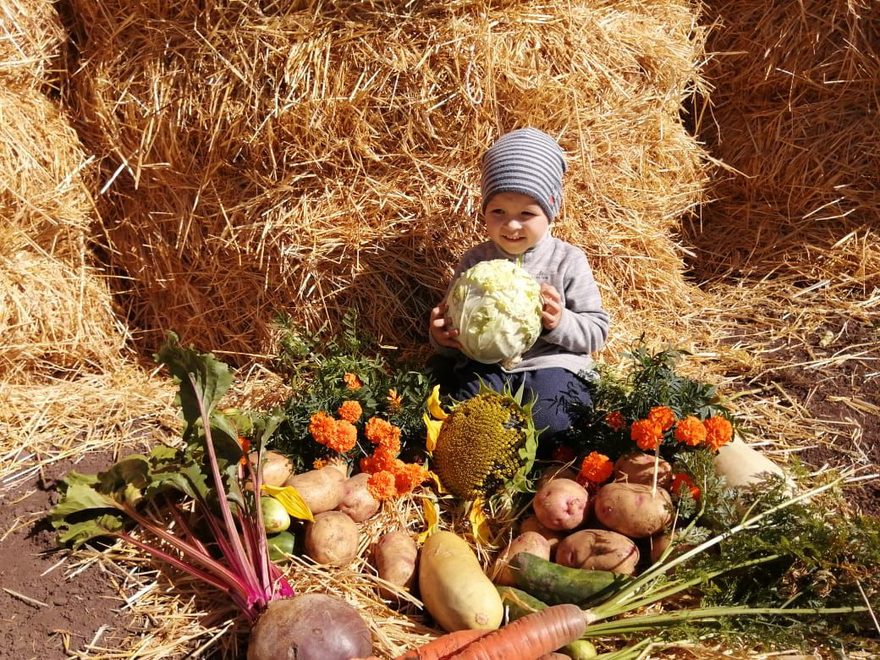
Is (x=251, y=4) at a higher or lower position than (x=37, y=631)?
higher

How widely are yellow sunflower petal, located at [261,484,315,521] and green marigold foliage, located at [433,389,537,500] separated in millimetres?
576

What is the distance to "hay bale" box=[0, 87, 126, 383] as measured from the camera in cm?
372

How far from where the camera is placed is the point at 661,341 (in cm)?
411

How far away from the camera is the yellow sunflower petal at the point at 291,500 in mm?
2627

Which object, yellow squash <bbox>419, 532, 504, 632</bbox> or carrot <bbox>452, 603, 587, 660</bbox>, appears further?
yellow squash <bbox>419, 532, 504, 632</bbox>

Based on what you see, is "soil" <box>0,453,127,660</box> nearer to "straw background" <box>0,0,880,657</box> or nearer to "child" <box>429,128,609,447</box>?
"straw background" <box>0,0,880,657</box>

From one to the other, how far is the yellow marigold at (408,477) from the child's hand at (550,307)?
0.80 meters

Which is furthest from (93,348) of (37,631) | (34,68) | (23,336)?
(37,631)

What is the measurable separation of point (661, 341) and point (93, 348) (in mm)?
3112

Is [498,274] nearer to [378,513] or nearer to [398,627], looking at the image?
[378,513]

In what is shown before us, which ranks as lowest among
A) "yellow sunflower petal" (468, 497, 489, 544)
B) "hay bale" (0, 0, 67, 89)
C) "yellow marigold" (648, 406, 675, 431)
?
"yellow sunflower petal" (468, 497, 489, 544)

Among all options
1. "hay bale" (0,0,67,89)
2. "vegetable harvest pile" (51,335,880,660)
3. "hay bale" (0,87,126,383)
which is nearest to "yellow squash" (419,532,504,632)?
"vegetable harvest pile" (51,335,880,660)

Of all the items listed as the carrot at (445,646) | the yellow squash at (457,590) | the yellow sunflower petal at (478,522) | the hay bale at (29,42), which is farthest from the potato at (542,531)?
the hay bale at (29,42)

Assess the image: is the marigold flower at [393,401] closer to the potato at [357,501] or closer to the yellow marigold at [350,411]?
the yellow marigold at [350,411]
